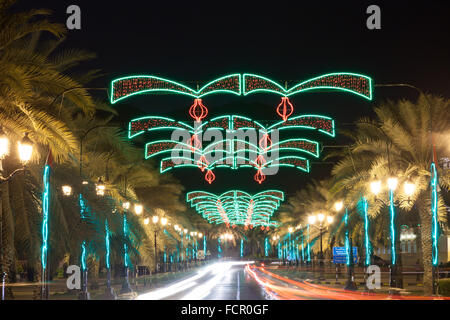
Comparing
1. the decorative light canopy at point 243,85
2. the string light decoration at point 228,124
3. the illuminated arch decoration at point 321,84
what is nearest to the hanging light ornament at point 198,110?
the decorative light canopy at point 243,85

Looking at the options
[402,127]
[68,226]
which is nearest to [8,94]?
[68,226]

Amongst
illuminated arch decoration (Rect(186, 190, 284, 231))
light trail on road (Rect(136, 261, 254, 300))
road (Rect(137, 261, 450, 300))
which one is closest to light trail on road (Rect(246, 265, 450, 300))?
road (Rect(137, 261, 450, 300))

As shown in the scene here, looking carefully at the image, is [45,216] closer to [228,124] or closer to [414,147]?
[414,147]

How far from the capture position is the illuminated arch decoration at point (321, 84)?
77.9 feet

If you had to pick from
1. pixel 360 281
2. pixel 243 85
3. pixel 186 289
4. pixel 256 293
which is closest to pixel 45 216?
pixel 243 85

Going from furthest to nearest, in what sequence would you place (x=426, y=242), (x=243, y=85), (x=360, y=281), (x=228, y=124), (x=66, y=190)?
(x=360, y=281) → (x=228, y=124) → (x=426, y=242) → (x=243, y=85) → (x=66, y=190)

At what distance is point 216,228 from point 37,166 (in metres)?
115

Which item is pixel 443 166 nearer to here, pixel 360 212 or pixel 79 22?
pixel 360 212

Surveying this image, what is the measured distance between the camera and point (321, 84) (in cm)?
2467

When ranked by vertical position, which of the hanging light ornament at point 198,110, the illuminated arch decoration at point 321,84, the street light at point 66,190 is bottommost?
the street light at point 66,190

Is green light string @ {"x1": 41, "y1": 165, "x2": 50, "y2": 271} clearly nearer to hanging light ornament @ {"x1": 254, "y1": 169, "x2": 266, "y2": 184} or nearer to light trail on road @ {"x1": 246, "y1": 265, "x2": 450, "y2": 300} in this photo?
light trail on road @ {"x1": 246, "y1": 265, "x2": 450, "y2": 300}

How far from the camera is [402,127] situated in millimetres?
27188

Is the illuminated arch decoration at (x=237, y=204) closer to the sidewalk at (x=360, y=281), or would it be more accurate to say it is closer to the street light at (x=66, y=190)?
the sidewalk at (x=360, y=281)
